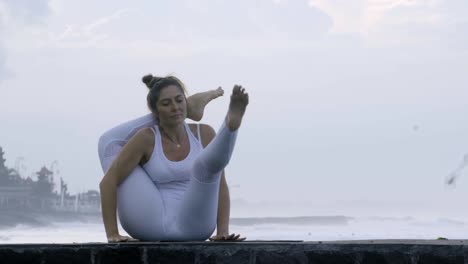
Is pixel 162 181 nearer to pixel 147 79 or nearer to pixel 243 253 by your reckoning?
pixel 147 79

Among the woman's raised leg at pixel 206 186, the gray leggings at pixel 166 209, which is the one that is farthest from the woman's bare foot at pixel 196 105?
the woman's raised leg at pixel 206 186

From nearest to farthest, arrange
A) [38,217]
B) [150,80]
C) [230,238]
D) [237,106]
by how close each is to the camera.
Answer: [237,106], [230,238], [150,80], [38,217]

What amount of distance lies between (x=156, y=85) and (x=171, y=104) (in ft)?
0.42

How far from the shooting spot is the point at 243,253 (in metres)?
4.97

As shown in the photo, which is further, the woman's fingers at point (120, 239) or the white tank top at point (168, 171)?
the white tank top at point (168, 171)

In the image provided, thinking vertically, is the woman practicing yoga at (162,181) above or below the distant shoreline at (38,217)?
below

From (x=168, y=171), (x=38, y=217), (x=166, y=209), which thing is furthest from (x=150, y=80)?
(x=38, y=217)

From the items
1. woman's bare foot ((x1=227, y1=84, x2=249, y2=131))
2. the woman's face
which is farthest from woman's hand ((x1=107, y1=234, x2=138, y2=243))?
woman's bare foot ((x1=227, y1=84, x2=249, y2=131))

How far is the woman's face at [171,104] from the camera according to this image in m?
Result: 5.59

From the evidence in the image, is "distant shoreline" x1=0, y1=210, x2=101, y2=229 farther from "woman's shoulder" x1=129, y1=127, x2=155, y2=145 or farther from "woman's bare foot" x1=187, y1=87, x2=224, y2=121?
"woman's shoulder" x1=129, y1=127, x2=155, y2=145

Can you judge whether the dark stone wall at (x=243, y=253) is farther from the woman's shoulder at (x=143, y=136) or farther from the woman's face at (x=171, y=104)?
the woman's face at (x=171, y=104)

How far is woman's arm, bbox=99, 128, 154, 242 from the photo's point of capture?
549 centimetres

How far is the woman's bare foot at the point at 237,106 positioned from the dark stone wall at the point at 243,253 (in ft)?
1.81

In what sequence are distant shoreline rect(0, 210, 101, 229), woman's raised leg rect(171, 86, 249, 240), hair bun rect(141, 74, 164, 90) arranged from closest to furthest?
woman's raised leg rect(171, 86, 249, 240)
hair bun rect(141, 74, 164, 90)
distant shoreline rect(0, 210, 101, 229)
